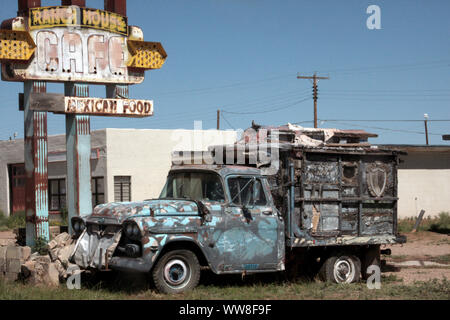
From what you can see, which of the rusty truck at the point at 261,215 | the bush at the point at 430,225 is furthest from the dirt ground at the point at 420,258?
the rusty truck at the point at 261,215

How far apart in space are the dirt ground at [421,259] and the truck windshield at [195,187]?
162 inches

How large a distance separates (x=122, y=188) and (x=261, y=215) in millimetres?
16488

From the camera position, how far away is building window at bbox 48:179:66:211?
1099 inches

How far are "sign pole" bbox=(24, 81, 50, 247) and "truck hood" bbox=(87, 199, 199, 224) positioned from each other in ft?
16.9

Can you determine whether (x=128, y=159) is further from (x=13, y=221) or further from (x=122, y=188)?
A: (x=13, y=221)

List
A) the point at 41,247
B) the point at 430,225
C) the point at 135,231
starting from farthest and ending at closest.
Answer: the point at 430,225 < the point at 41,247 < the point at 135,231

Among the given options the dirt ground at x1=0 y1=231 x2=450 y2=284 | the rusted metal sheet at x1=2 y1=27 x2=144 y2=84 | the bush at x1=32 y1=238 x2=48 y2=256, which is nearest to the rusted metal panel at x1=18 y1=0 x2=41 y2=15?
the rusted metal sheet at x1=2 y1=27 x2=144 y2=84

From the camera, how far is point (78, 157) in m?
15.2

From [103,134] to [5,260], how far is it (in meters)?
14.6

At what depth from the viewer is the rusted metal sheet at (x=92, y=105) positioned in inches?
559

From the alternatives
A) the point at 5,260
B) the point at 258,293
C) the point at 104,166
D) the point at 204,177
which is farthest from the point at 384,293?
the point at 104,166

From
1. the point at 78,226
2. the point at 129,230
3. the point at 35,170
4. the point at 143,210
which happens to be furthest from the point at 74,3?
the point at 129,230

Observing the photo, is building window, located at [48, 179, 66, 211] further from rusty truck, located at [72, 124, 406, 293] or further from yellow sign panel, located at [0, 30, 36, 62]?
rusty truck, located at [72, 124, 406, 293]
